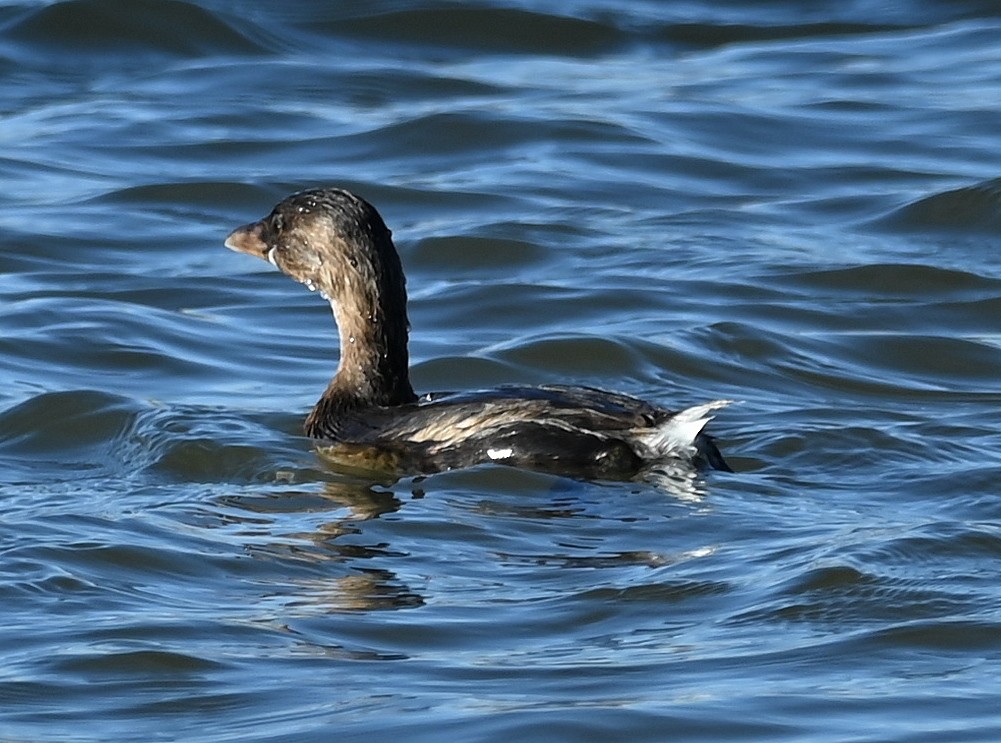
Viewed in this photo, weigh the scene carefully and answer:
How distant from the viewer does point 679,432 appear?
7.95 metres

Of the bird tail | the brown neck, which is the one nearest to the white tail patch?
the bird tail

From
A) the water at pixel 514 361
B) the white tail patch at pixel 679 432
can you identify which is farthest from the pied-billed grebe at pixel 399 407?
the water at pixel 514 361

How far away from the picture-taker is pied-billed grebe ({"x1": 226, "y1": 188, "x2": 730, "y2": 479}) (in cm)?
817

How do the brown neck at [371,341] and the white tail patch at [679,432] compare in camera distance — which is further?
the brown neck at [371,341]

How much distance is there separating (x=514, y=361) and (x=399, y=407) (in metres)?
1.46

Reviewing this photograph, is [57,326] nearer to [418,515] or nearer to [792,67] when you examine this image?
[418,515]

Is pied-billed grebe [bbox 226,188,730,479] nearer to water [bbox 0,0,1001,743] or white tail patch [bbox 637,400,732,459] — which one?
white tail patch [bbox 637,400,732,459]

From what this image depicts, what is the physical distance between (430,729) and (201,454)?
3.42 m

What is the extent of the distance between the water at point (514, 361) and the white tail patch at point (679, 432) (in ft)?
0.53

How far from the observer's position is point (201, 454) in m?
8.92

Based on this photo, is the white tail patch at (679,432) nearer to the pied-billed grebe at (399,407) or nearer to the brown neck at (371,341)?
the pied-billed grebe at (399,407)

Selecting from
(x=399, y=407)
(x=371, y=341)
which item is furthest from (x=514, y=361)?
(x=399, y=407)

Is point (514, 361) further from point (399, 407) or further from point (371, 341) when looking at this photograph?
point (399, 407)

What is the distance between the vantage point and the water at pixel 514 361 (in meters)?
6.15
